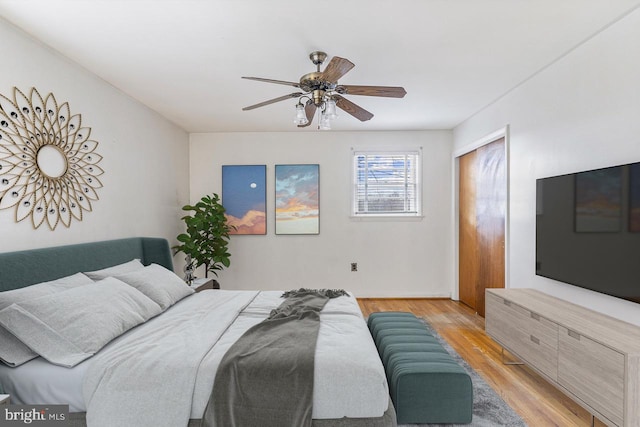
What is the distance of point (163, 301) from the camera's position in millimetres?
2705

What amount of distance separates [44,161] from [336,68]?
7.26ft

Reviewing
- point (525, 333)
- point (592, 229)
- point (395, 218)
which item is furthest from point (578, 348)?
point (395, 218)

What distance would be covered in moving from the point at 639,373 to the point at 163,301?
295cm

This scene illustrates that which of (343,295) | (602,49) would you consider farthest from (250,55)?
(602,49)

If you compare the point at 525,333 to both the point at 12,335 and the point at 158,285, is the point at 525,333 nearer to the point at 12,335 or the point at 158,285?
the point at 158,285

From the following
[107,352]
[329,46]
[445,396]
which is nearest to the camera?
[107,352]

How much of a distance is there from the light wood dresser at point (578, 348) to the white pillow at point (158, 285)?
8.98ft

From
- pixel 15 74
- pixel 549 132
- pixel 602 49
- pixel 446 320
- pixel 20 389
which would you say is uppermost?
pixel 602 49

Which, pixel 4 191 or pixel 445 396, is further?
pixel 4 191

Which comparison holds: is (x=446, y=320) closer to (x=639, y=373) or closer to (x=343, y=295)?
(x=343, y=295)

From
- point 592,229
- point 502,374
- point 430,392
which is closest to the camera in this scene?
point 430,392

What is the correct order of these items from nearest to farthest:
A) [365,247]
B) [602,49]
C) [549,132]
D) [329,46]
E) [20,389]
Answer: [20,389] < [602,49] < [329,46] < [549,132] < [365,247]

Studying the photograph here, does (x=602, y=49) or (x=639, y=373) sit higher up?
(x=602, y=49)

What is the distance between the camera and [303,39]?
8.39ft
